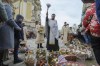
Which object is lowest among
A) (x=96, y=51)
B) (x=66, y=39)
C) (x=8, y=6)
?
(x=66, y=39)

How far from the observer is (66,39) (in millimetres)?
20297

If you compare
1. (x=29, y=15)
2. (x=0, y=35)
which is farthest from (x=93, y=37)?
(x=29, y=15)

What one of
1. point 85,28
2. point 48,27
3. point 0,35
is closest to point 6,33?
point 0,35

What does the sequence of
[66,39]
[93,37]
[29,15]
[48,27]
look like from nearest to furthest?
[93,37]
[48,27]
[66,39]
[29,15]

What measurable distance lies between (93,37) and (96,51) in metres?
0.24

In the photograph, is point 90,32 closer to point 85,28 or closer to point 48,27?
point 85,28

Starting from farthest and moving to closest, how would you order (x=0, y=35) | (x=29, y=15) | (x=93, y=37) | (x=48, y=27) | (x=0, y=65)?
(x=29, y=15), (x=48, y=27), (x=0, y=65), (x=0, y=35), (x=93, y=37)

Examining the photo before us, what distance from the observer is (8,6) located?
657cm

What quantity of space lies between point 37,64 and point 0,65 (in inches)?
36.0

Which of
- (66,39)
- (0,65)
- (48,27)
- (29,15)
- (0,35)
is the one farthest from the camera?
(29,15)

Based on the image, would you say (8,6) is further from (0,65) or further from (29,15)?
(29,15)

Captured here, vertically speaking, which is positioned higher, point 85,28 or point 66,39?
point 85,28

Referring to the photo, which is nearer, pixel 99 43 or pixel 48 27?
pixel 99 43

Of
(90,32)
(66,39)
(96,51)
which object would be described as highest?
(90,32)
